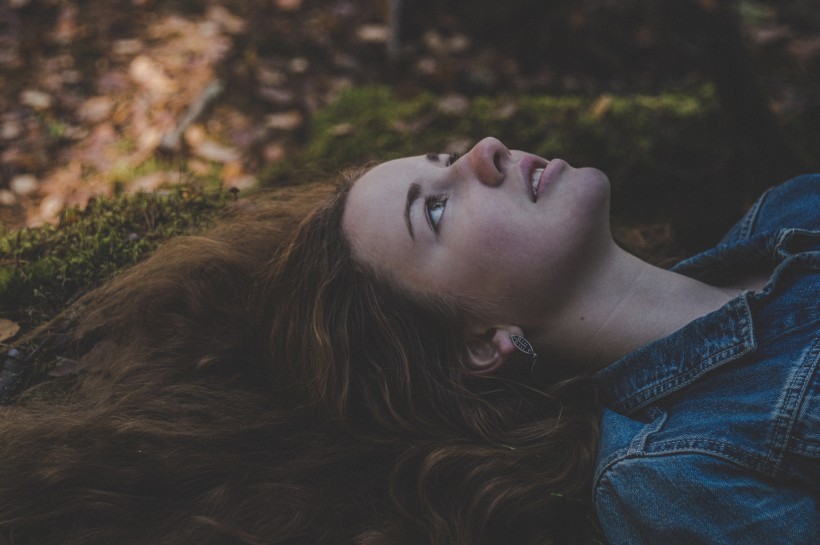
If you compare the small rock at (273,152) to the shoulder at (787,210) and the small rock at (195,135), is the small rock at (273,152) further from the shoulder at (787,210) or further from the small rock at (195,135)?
the shoulder at (787,210)

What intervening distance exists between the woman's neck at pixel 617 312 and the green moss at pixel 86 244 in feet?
5.91

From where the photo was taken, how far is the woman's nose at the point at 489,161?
195cm

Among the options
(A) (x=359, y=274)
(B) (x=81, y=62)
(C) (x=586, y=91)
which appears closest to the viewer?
(A) (x=359, y=274)

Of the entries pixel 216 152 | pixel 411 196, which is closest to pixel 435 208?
pixel 411 196

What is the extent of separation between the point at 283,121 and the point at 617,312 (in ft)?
10.7

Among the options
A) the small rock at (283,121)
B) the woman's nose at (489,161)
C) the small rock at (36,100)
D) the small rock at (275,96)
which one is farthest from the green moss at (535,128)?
the small rock at (36,100)

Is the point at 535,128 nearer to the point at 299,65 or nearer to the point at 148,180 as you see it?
the point at 299,65

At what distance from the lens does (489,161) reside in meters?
1.97

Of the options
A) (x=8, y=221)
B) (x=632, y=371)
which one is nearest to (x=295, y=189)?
(x=632, y=371)

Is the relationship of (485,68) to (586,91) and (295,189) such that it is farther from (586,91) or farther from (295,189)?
(295,189)

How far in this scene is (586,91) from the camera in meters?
4.23

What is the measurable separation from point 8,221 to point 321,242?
9.05 ft

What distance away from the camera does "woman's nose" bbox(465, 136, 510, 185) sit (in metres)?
1.95

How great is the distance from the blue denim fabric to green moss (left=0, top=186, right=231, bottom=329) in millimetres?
2055
